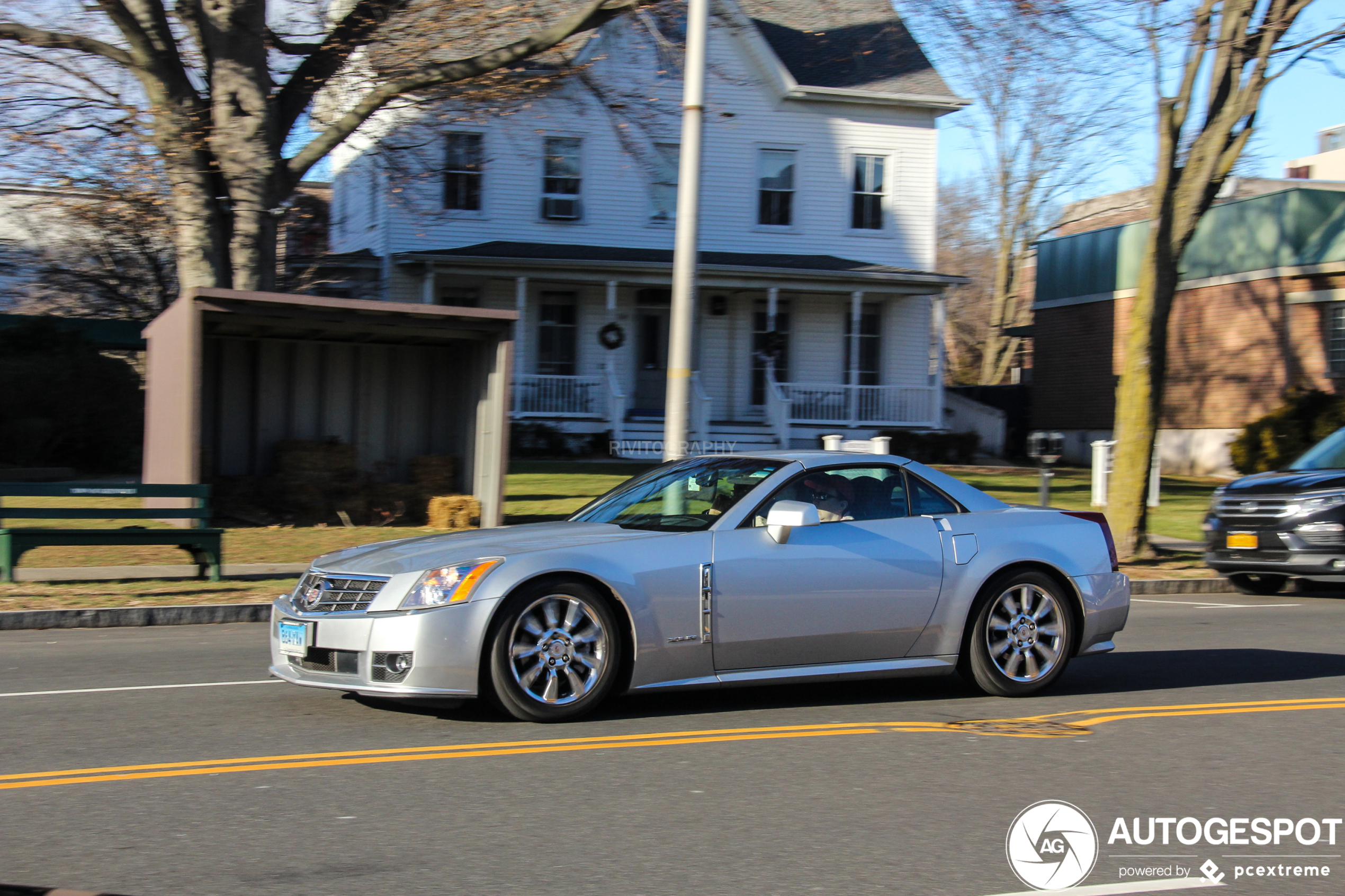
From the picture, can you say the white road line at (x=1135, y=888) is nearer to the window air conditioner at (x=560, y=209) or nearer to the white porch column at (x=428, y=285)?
the white porch column at (x=428, y=285)

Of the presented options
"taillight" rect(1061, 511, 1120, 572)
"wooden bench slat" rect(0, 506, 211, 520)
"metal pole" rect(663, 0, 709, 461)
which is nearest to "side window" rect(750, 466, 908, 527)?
"taillight" rect(1061, 511, 1120, 572)

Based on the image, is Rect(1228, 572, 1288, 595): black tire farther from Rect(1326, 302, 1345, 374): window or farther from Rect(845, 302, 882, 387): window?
Rect(845, 302, 882, 387): window

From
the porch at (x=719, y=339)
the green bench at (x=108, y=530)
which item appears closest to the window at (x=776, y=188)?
the porch at (x=719, y=339)

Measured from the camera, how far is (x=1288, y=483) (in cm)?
1362

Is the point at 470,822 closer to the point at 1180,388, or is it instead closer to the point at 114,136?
the point at 114,136

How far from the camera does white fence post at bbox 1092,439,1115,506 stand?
808 inches

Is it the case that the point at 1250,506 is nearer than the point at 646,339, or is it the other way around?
the point at 1250,506

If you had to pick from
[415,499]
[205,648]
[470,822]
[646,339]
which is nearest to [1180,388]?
[646,339]

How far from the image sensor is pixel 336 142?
16.6 m

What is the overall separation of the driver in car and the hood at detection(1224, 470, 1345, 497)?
814cm

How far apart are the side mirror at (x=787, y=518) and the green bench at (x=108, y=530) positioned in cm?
718

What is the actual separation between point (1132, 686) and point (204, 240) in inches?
488

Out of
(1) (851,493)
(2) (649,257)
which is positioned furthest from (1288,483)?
(2) (649,257)

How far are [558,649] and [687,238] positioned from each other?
21.3ft
